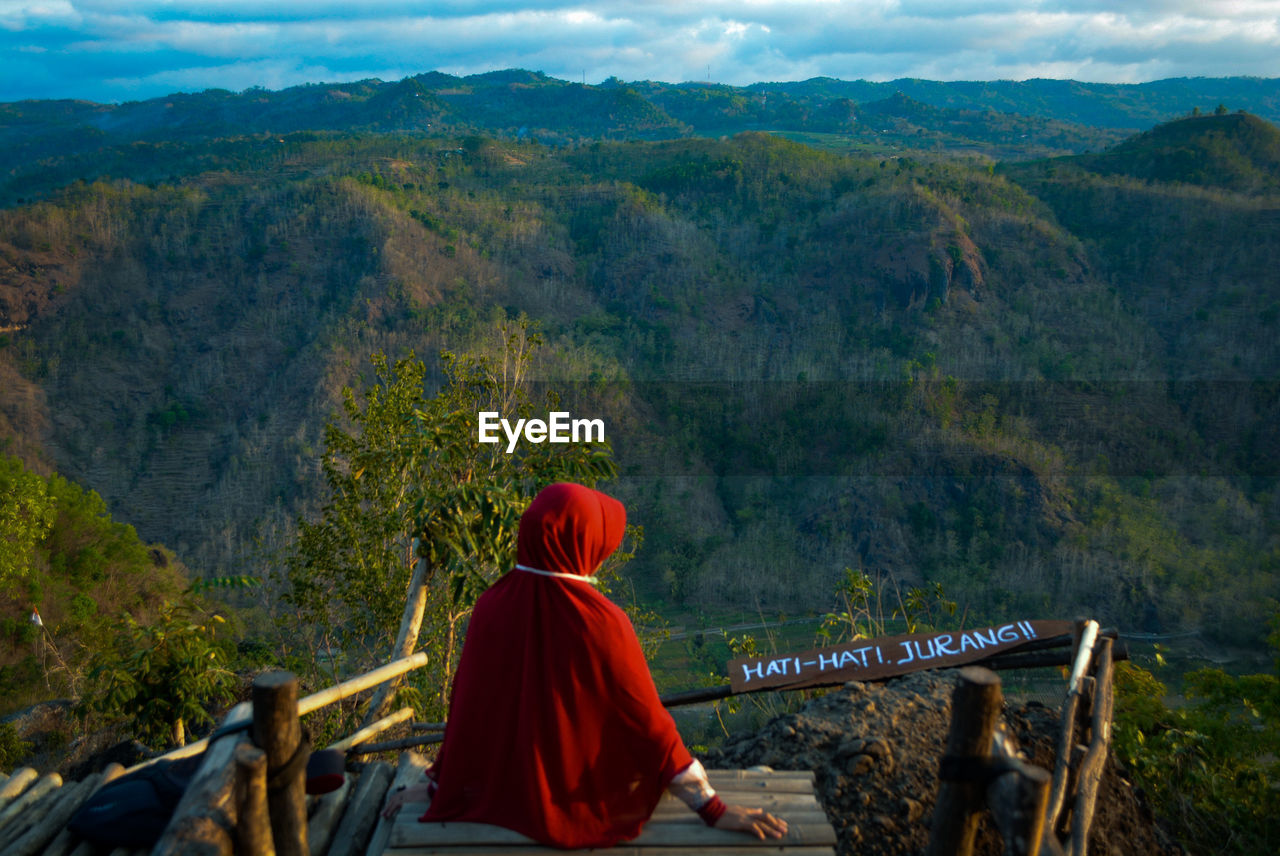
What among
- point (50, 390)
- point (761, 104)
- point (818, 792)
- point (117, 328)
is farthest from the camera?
point (761, 104)

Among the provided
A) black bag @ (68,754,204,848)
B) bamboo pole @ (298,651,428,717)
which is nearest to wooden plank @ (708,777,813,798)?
bamboo pole @ (298,651,428,717)

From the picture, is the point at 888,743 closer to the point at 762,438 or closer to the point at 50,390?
the point at 762,438

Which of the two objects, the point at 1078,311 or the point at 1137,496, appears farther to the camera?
the point at 1078,311

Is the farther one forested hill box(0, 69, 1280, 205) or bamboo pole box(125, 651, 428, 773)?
forested hill box(0, 69, 1280, 205)

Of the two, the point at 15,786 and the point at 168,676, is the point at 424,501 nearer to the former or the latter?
the point at 168,676

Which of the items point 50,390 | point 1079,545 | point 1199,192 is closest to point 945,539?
point 1079,545

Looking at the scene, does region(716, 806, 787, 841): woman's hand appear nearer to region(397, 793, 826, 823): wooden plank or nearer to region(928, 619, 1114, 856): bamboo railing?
region(397, 793, 826, 823): wooden plank
